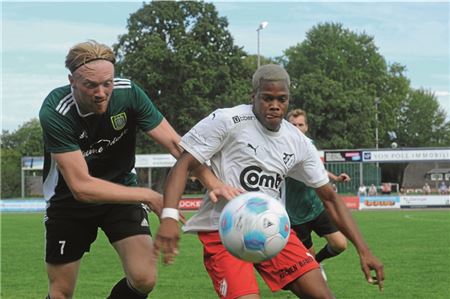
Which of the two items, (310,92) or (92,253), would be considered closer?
(92,253)

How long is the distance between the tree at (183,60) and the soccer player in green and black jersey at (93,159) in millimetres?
52449

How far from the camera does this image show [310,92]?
225ft

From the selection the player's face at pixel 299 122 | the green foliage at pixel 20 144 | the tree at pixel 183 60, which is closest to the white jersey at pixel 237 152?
the player's face at pixel 299 122

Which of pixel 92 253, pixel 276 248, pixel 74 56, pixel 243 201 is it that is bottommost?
pixel 92 253

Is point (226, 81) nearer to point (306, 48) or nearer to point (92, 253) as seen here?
point (306, 48)

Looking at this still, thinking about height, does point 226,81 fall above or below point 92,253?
above

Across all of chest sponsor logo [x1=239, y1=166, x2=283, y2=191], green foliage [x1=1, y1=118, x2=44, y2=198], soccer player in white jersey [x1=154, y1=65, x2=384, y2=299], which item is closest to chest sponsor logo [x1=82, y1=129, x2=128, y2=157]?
soccer player in white jersey [x1=154, y1=65, x2=384, y2=299]

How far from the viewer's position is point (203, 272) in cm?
1275

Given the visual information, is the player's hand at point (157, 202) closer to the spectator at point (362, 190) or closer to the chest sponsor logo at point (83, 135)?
the chest sponsor logo at point (83, 135)

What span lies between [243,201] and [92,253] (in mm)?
12486

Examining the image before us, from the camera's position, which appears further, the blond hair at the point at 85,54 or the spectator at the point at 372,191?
the spectator at the point at 372,191

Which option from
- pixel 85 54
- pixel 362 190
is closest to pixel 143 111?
pixel 85 54

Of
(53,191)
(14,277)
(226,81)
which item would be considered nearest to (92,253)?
(14,277)

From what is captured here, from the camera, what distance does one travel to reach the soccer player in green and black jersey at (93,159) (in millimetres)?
5590
